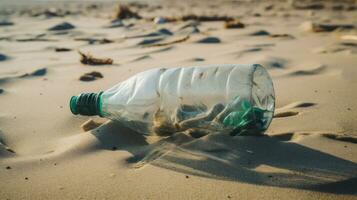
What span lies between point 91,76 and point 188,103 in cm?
118

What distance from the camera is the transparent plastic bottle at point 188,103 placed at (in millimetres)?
1616

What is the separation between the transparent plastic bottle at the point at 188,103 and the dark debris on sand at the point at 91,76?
2.94 feet

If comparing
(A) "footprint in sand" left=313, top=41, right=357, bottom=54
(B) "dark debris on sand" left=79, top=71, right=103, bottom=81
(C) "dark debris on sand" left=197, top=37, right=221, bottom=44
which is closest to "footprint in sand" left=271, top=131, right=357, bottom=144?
(B) "dark debris on sand" left=79, top=71, right=103, bottom=81

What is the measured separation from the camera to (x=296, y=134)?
164 centimetres

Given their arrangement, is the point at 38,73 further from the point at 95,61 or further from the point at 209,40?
the point at 209,40

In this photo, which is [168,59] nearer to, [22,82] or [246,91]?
[22,82]

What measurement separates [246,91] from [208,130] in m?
0.21

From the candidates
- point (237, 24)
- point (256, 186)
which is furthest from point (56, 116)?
point (237, 24)

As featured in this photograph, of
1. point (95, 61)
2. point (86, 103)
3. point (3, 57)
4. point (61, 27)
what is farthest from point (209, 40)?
point (86, 103)

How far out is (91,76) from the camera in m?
2.66

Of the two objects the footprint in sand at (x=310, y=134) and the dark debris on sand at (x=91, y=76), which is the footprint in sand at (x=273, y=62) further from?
the footprint in sand at (x=310, y=134)

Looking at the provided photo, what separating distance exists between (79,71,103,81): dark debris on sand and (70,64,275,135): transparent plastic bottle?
90cm

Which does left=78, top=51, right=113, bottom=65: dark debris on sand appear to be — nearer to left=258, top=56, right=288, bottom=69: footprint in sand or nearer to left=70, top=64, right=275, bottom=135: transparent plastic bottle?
left=258, top=56, right=288, bottom=69: footprint in sand

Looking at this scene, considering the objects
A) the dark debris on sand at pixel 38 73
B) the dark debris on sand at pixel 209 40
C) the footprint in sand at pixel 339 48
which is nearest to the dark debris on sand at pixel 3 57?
the dark debris on sand at pixel 38 73
